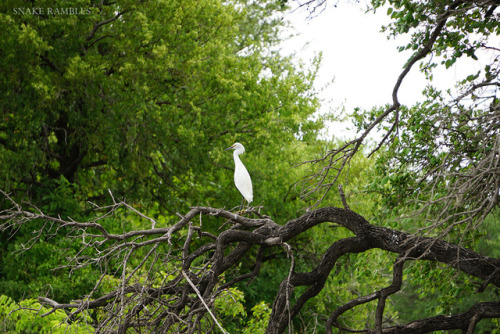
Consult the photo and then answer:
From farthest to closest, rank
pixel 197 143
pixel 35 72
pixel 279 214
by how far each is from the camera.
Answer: pixel 279 214 < pixel 197 143 < pixel 35 72

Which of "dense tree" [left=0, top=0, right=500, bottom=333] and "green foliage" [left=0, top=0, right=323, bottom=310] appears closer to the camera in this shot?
"dense tree" [left=0, top=0, right=500, bottom=333]

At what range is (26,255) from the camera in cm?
1223

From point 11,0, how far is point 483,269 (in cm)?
977

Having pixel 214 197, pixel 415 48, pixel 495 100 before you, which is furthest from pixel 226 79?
pixel 495 100

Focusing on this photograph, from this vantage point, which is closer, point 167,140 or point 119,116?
point 119,116

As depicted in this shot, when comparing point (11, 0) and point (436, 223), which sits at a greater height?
point (11, 0)

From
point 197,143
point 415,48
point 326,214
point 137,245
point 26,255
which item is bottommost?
point 26,255

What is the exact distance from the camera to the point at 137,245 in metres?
4.33

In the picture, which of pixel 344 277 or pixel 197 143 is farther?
pixel 344 277

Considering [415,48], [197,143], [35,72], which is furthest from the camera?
[197,143]

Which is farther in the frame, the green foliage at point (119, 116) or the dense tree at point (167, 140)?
the green foliage at point (119, 116)

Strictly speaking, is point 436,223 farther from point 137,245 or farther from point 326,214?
point 137,245

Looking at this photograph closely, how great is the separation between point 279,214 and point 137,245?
36.5ft

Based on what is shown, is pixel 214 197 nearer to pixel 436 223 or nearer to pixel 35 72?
pixel 35 72
